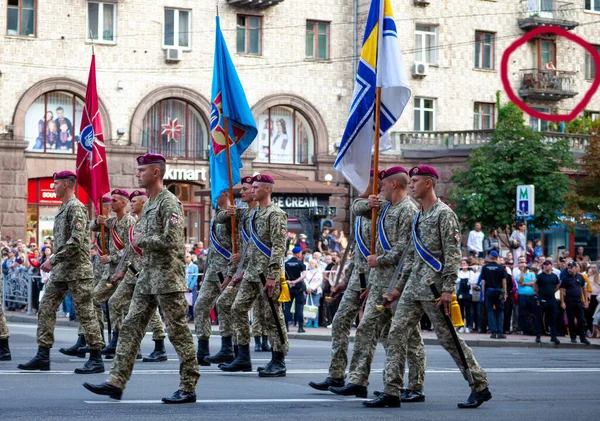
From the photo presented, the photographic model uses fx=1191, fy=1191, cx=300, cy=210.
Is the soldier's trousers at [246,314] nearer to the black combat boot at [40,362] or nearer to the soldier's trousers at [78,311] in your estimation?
the soldier's trousers at [78,311]

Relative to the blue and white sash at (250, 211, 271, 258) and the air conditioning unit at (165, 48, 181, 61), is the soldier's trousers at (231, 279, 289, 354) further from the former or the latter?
the air conditioning unit at (165, 48, 181, 61)

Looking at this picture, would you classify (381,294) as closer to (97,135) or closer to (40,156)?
(97,135)

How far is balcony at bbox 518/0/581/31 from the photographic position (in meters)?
45.9

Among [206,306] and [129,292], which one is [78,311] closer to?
[129,292]

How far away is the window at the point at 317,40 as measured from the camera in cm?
4306

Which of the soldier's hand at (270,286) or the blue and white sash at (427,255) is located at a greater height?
the blue and white sash at (427,255)

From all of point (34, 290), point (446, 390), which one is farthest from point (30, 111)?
point (446, 390)

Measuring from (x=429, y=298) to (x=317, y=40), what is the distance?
33.6 metres

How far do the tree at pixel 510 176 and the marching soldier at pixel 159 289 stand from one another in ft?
98.5

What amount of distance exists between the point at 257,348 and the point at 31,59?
22842mm

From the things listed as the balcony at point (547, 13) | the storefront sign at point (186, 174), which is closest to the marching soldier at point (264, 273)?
the storefront sign at point (186, 174)

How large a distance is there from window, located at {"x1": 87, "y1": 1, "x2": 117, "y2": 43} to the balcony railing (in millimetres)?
11011

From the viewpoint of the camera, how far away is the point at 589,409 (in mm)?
10812

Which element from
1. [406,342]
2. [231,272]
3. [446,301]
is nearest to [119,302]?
[231,272]
